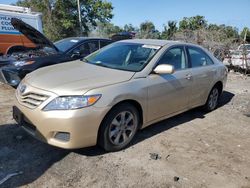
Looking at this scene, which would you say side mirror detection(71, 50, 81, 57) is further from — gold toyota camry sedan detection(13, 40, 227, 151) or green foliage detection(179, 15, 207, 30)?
green foliage detection(179, 15, 207, 30)

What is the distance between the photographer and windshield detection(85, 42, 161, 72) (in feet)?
14.4

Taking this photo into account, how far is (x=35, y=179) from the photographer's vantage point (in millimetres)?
3219

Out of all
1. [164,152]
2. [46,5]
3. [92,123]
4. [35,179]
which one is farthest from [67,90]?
[46,5]

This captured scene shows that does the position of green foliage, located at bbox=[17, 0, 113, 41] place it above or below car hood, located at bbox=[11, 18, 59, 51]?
above

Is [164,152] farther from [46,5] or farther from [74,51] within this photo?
[46,5]

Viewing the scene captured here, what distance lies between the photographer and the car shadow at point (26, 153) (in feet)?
10.9

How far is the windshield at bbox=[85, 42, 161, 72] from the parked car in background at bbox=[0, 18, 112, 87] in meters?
2.02

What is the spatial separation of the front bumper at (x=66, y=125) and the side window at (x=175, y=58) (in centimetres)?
160

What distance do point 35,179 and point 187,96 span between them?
3.03 meters

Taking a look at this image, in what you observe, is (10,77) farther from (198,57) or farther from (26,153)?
(198,57)

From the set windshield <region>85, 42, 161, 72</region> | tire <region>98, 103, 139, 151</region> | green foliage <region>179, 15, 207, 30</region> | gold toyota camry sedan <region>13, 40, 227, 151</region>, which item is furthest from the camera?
green foliage <region>179, 15, 207, 30</region>

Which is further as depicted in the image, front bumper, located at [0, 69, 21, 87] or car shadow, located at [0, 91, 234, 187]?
front bumper, located at [0, 69, 21, 87]

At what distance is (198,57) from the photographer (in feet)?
18.2

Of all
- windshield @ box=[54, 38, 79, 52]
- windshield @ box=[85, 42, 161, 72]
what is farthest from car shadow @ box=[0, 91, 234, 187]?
windshield @ box=[54, 38, 79, 52]
